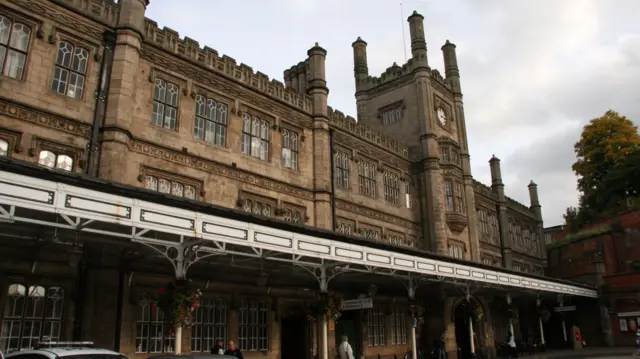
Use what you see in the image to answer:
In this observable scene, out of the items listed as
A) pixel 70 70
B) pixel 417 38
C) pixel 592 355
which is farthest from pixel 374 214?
pixel 70 70

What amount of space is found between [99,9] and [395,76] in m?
22.3

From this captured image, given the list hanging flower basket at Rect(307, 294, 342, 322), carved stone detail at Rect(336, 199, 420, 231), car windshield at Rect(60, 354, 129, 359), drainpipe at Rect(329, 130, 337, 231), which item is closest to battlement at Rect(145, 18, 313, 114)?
drainpipe at Rect(329, 130, 337, 231)

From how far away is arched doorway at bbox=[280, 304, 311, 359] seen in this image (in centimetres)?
2175

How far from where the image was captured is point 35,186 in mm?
10062

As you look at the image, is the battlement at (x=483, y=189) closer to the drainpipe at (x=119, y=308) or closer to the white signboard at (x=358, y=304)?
the white signboard at (x=358, y=304)

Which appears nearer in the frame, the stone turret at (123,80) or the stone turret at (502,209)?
the stone turret at (123,80)

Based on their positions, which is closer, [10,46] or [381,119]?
[10,46]

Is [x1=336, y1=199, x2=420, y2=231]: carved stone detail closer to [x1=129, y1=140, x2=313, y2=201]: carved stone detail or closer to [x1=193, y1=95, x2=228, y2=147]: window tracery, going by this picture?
[x1=129, y1=140, x2=313, y2=201]: carved stone detail

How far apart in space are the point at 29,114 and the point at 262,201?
381 inches

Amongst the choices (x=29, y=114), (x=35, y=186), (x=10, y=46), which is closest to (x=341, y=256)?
(x=35, y=186)

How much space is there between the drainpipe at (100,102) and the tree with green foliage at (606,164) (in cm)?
4804

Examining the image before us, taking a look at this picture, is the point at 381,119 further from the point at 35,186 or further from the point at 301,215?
the point at 35,186

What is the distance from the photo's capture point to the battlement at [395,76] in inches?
1399

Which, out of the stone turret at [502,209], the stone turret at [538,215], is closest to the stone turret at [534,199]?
the stone turret at [538,215]
